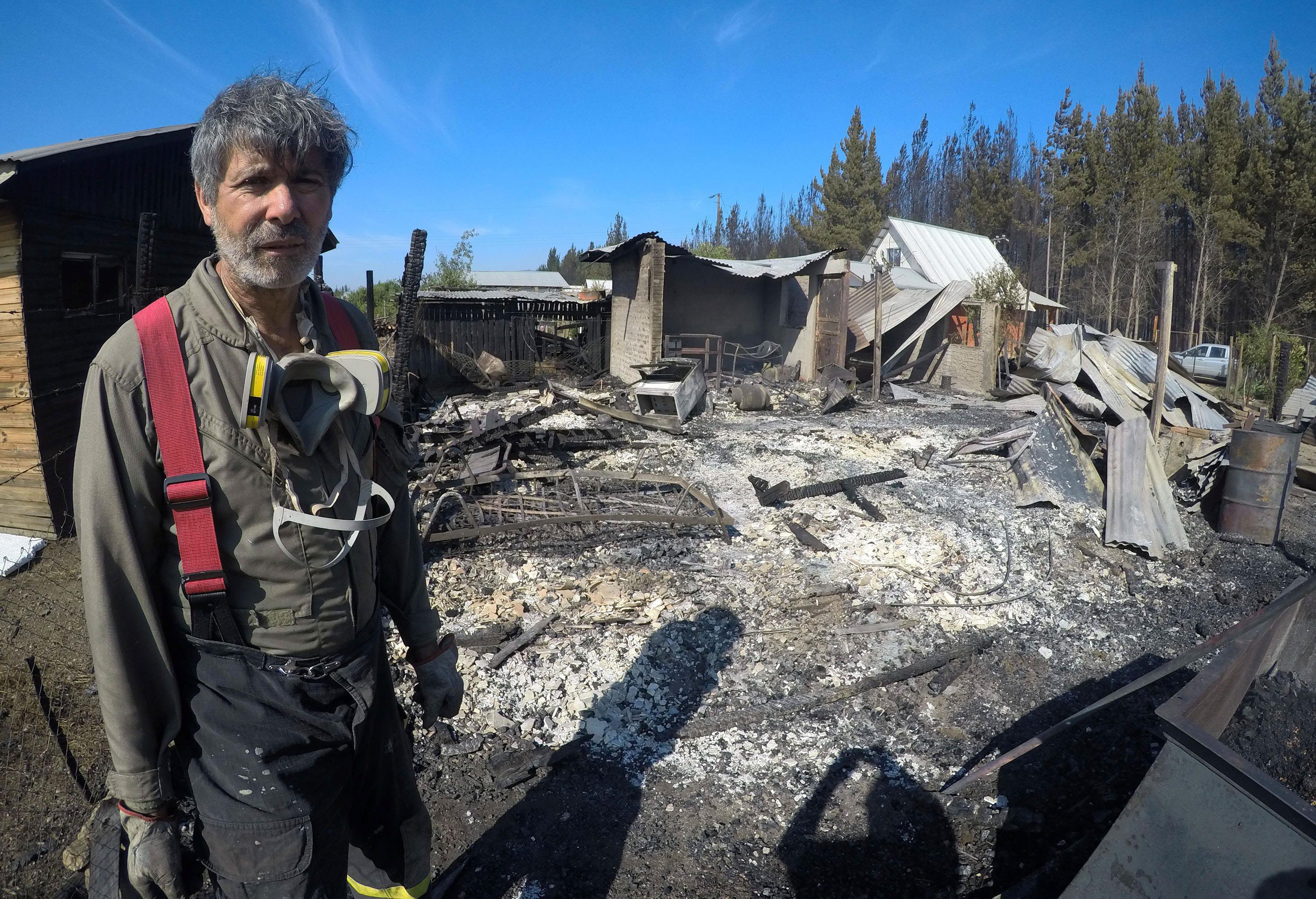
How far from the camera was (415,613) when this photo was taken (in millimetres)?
2086

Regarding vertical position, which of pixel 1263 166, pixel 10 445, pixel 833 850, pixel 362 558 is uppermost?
pixel 1263 166

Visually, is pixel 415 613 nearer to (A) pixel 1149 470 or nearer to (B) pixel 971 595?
(B) pixel 971 595

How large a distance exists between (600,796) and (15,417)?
21.9ft

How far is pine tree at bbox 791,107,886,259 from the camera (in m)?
40.1

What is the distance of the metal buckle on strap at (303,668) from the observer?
1519mm

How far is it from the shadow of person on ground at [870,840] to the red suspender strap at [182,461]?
2.35 metres

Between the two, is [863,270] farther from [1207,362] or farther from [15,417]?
[15,417]

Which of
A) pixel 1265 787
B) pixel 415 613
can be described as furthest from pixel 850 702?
pixel 415 613

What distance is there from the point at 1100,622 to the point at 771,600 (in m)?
2.26

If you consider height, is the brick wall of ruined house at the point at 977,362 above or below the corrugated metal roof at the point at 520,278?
below

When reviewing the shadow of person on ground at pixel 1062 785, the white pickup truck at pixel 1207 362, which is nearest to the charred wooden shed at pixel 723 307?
the white pickup truck at pixel 1207 362

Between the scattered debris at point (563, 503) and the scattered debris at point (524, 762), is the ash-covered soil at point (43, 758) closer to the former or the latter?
the scattered debris at point (524, 762)

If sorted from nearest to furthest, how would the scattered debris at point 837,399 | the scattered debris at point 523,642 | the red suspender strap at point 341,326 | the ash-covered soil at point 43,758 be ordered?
the red suspender strap at point 341,326, the ash-covered soil at point 43,758, the scattered debris at point 523,642, the scattered debris at point 837,399

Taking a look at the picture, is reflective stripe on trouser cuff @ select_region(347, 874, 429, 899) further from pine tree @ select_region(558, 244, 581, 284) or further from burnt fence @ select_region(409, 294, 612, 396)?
pine tree @ select_region(558, 244, 581, 284)
